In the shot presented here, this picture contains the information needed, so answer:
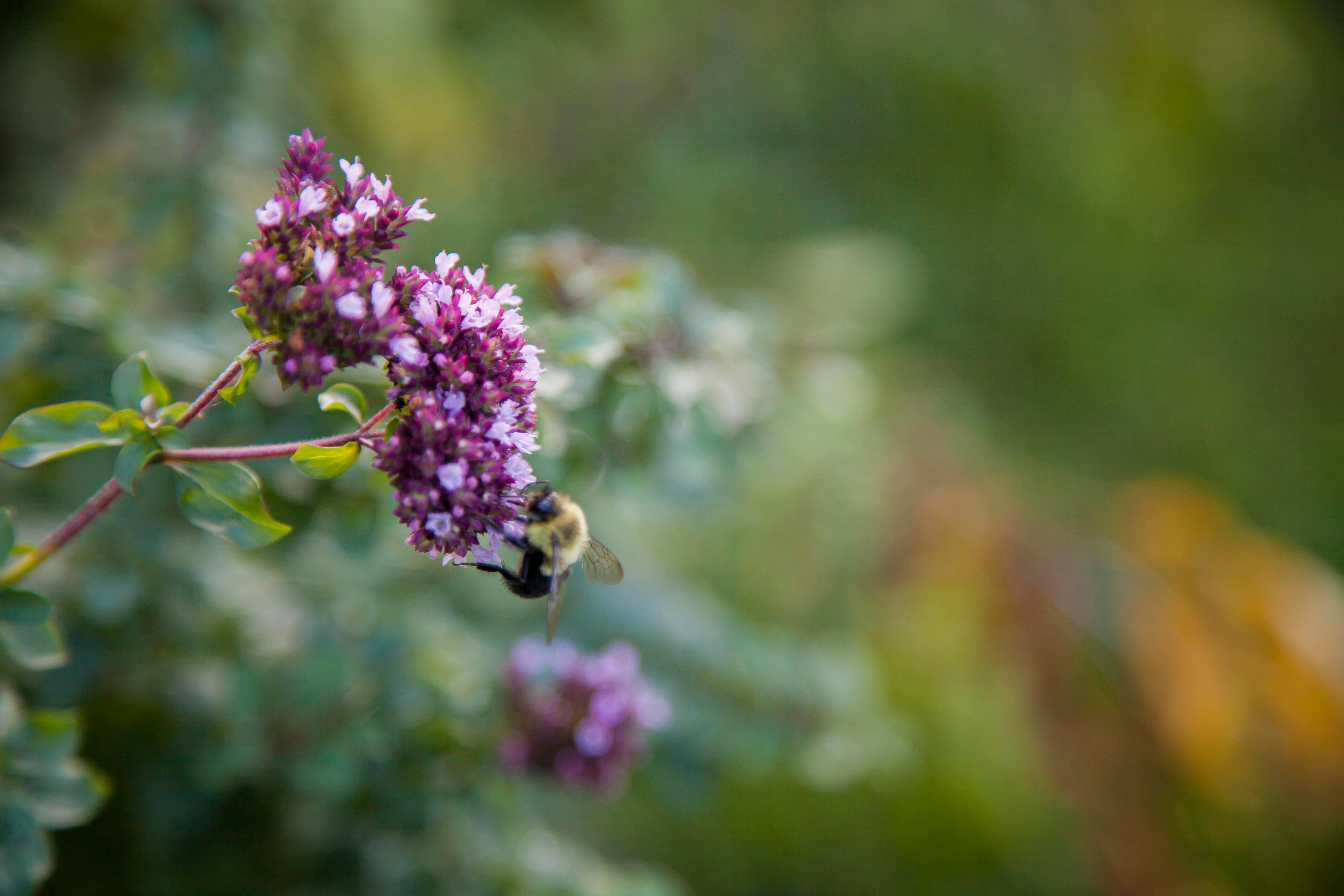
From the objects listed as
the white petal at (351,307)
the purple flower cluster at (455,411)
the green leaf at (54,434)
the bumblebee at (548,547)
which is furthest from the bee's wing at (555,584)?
the green leaf at (54,434)

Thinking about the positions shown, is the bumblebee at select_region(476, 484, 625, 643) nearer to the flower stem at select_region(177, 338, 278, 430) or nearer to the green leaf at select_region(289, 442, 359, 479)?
the green leaf at select_region(289, 442, 359, 479)

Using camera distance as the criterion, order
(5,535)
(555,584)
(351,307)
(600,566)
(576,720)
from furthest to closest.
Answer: (576,720)
(600,566)
(555,584)
(5,535)
(351,307)

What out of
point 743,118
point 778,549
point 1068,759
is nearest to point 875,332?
point 778,549

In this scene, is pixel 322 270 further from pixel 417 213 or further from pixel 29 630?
pixel 29 630

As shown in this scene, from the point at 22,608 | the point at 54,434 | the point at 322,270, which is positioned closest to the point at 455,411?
the point at 322,270

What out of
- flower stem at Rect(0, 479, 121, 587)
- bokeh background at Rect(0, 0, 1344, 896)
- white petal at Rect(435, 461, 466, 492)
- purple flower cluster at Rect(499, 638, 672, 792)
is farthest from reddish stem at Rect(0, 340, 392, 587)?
purple flower cluster at Rect(499, 638, 672, 792)

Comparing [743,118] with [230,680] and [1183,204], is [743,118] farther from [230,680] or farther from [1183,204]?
[230,680]
